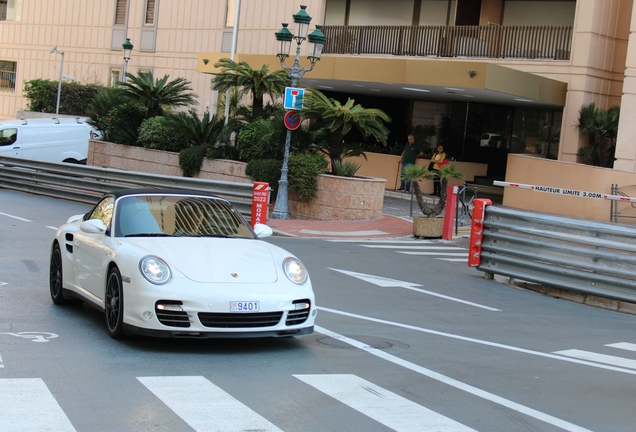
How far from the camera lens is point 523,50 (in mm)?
29062

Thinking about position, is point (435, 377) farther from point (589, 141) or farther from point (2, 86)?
point (2, 86)

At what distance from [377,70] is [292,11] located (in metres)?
9.69

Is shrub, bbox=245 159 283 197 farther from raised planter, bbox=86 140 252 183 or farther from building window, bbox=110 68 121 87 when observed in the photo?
building window, bbox=110 68 121 87

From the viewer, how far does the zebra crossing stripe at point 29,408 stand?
513 centimetres

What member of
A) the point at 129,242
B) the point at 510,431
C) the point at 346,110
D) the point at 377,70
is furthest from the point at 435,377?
the point at 377,70

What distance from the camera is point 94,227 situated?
8.27m

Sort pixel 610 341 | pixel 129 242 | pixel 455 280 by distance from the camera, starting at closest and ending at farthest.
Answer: pixel 129 242
pixel 610 341
pixel 455 280

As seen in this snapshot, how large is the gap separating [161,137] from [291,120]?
24.9 feet

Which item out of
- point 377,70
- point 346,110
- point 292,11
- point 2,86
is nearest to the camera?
point 346,110

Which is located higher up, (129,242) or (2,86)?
(2,86)

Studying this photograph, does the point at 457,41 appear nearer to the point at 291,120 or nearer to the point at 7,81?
the point at 291,120

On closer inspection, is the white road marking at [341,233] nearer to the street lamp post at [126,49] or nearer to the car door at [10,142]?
the car door at [10,142]

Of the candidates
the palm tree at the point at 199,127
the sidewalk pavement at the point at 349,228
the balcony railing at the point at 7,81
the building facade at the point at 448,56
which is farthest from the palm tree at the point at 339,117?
the balcony railing at the point at 7,81

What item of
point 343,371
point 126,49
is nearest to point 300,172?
point 343,371
